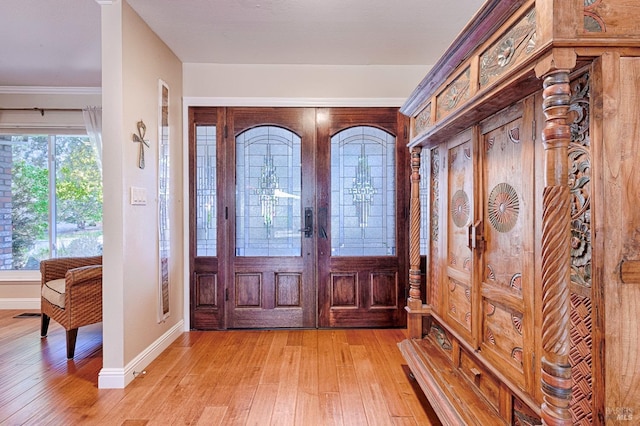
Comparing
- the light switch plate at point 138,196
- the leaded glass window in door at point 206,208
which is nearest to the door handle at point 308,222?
the leaded glass window in door at point 206,208

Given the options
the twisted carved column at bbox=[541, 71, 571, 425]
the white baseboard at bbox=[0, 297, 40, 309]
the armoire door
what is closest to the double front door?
the armoire door

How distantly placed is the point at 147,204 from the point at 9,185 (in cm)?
283

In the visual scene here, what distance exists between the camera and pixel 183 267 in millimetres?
3391

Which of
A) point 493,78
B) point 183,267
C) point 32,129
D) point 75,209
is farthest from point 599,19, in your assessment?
point 32,129

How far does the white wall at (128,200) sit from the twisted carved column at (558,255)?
2.42 meters

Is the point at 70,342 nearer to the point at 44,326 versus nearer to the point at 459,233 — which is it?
the point at 44,326

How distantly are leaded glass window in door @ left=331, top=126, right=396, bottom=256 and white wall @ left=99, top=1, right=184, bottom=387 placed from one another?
1.66 metres

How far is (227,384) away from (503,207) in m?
2.06

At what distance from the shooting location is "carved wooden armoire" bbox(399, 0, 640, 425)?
Result: 0.99 m

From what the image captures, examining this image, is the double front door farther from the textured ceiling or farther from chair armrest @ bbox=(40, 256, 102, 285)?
chair armrest @ bbox=(40, 256, 102, 285)

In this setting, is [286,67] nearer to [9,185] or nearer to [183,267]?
[183,267]

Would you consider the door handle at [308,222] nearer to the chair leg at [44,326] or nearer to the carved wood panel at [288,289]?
the carved wood panel at [288,289]

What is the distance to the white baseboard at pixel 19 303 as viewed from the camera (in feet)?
13.5

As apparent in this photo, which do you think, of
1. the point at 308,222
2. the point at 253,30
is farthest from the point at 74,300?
the point at 253,30
